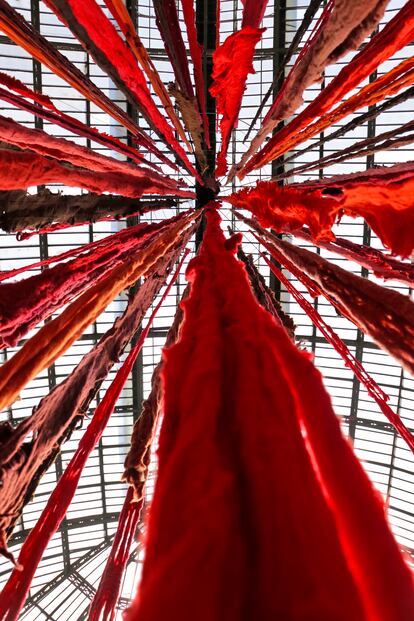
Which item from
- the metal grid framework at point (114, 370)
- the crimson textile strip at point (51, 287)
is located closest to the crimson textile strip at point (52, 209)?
the crimson textile strip at point (51, 287)

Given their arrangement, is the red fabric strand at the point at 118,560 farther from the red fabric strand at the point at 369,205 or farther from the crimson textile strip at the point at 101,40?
the crimson textile strip at the point at 101,40

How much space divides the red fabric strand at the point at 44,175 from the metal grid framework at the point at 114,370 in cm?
692

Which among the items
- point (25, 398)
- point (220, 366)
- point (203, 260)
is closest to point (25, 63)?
point (25, 398)

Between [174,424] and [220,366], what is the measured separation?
0.13 meters

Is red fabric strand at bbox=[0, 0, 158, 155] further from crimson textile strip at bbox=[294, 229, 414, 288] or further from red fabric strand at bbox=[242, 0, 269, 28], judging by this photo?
crimson textile strip at bbox=[294, 229, 414, 288]

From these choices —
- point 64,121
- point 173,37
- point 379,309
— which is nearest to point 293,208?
point 379,309

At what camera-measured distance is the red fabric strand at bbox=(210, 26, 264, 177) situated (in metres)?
1.62

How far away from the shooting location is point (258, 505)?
0.49m

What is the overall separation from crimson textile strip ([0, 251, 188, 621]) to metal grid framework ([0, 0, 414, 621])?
7.26 metres

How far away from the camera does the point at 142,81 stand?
1.97 m

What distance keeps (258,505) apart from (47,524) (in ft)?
3.76

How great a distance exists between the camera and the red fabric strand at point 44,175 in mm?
1184

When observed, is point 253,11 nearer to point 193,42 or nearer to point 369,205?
point 193,42

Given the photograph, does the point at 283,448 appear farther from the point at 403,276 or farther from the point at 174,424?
the point at 403,276
